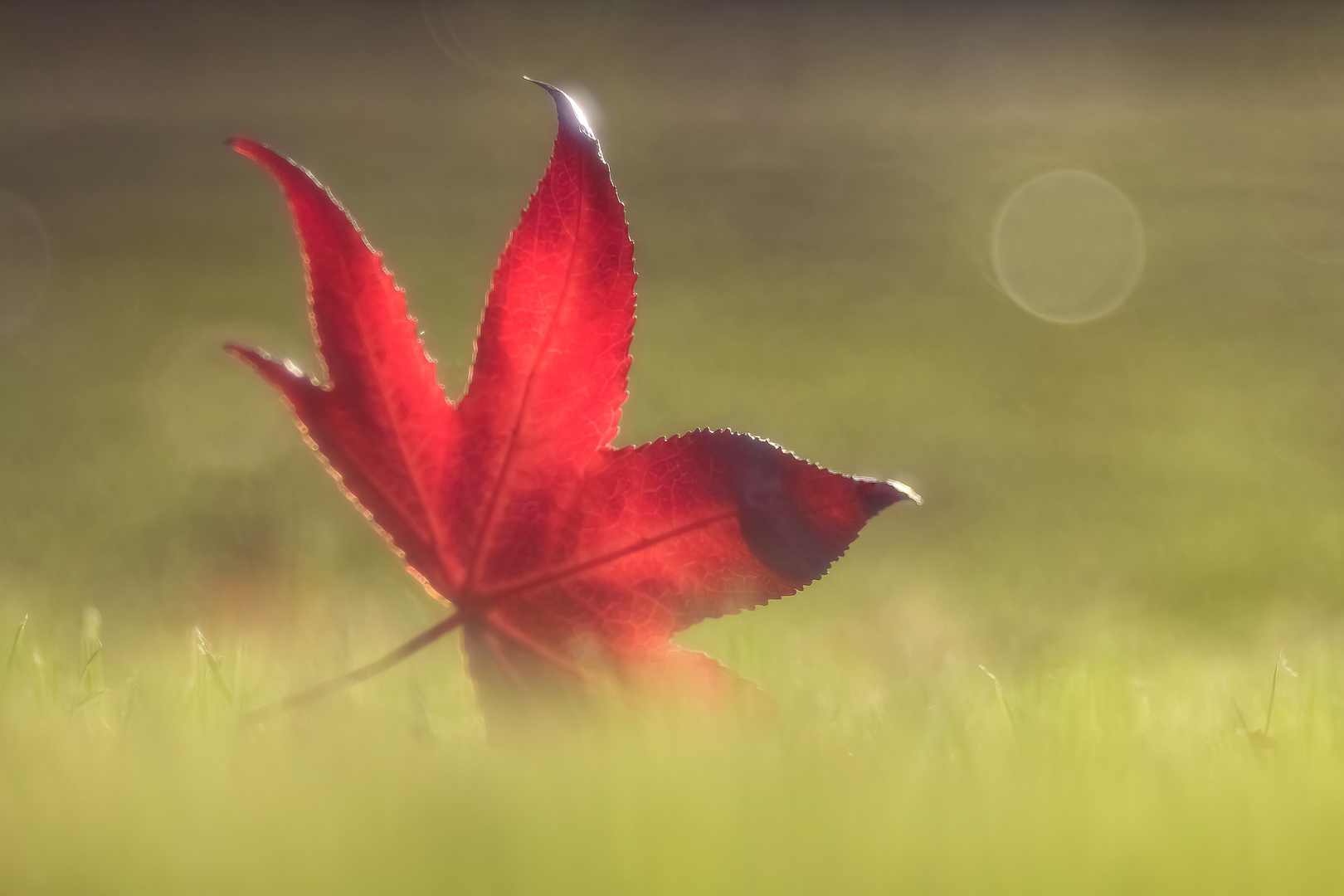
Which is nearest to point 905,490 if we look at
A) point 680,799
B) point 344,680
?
point 680,799

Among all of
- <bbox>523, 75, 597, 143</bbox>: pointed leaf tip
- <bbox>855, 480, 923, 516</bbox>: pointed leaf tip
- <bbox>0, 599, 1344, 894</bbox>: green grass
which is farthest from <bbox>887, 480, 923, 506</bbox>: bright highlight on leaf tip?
<bbox>523, 75, 597, 143</bbox>: pointed leaf tip

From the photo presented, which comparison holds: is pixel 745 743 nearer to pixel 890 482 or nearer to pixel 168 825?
pixel 890 482

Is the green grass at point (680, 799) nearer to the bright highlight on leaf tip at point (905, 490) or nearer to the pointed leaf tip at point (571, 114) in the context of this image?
the bright highlight on leaf tip at point (905, 490)

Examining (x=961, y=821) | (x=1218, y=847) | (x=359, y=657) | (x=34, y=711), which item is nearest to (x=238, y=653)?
(x=359, y=657)

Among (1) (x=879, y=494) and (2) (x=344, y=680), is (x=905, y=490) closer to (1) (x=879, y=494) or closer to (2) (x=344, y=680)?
(1) (x=879, y=494)

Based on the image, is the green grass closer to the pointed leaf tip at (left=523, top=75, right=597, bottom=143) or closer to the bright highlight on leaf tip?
the bright highlight on leaf tip

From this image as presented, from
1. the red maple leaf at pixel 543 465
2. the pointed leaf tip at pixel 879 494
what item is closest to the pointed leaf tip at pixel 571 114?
the red maple leaf at pixel 543 465

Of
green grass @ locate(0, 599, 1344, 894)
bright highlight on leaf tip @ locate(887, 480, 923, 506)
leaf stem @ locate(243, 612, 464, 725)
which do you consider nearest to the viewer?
green grass @ locate(0, 599, 1344, 894)
